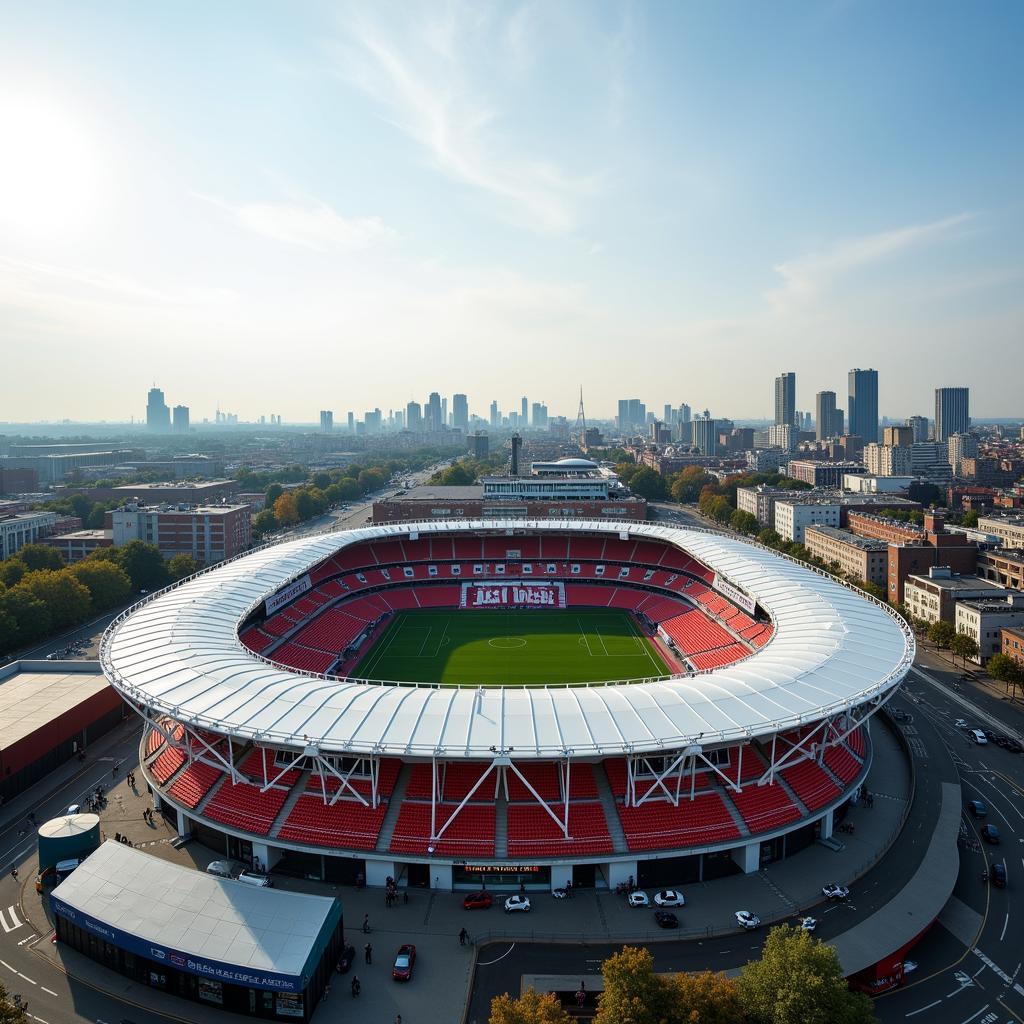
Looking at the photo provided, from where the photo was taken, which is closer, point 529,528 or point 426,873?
point 426,873

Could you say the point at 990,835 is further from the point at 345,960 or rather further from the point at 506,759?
the point at 345,960

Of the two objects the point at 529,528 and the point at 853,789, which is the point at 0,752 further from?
the point at 529,528

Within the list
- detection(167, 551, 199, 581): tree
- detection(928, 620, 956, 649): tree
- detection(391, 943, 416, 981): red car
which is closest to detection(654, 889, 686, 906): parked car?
detection(391, 943, 416, 981): red car

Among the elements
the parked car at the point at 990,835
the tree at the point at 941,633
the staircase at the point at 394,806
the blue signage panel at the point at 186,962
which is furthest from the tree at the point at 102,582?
the tree at the point at 941,633

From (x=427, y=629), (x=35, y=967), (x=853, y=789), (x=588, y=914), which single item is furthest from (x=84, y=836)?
(x=427, y=629)

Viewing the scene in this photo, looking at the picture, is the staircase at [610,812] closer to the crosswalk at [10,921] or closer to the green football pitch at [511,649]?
the green football pitch at [511,649]

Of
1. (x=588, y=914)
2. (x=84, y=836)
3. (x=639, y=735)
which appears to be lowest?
(x=588, y=914)

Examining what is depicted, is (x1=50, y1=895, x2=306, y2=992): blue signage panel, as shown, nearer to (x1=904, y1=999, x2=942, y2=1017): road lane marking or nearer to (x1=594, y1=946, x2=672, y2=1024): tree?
(x1=594, y1=946, x2=672, y2=1024): tree

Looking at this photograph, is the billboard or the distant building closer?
the billboard
